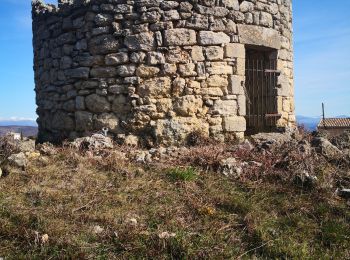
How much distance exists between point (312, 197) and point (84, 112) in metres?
4.12

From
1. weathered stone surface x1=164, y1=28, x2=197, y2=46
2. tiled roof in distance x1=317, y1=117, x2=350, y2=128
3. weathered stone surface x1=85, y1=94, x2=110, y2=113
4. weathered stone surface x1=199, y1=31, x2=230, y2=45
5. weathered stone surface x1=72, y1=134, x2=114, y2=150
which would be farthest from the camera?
tiled roof in distance x1=317, y1=117, x2=350, y2=128

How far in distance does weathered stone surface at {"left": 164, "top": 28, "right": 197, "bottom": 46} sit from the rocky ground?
1730 mm

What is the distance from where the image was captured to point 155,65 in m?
6.83

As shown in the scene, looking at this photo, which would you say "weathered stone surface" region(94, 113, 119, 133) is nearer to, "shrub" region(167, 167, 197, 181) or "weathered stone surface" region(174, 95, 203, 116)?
"weathered stone surface" region(174, 95, 203, 116)

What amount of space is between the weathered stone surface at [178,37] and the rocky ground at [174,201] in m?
1.73

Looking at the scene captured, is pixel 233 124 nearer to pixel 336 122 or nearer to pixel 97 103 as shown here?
pixel 97 103

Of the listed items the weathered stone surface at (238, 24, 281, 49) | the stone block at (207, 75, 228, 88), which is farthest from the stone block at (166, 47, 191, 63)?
the weathered stone surface at (238, 24, 281, 49)

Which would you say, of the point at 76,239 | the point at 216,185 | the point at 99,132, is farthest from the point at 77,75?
the point at 76,239

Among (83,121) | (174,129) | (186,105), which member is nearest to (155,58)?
(186,105)

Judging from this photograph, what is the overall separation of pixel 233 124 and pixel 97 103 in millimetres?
2353

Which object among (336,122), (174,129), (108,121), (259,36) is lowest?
(336,122)

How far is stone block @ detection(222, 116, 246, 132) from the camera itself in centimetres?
709

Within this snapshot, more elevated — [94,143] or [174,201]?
[94,143]

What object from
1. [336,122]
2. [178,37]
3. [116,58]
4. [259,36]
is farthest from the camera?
[336,122]
